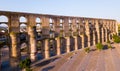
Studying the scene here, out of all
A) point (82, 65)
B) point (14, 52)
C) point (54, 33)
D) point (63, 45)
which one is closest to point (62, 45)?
point (63, 45)

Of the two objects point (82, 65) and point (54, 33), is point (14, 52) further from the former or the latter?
point (54, 33)

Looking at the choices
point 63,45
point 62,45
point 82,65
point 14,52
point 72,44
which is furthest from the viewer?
point 72,44

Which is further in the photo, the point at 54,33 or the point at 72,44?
the point at 72,44

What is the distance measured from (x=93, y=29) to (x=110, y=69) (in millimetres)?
33613

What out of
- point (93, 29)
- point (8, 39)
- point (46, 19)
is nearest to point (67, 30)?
point (46, 19)

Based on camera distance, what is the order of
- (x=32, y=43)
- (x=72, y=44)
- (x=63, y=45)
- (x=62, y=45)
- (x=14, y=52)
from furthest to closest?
1. (x=72, y=44)
2. (x=63, y=45)
3. (x=62, y=45)
4. (x=32, y=43)
5. (x=14, y=52)

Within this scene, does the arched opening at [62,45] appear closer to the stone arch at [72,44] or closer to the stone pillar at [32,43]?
the stone arch at [72,44]

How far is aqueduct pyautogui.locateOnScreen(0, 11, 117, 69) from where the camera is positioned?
122 feet

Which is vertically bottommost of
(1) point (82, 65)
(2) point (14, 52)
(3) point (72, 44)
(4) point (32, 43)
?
(1) point (82, 65)

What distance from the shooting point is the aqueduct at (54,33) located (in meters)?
37.1

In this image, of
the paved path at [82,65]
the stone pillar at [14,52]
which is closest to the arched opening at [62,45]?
the paved path at [82,65]

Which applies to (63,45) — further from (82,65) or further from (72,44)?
(82,65)

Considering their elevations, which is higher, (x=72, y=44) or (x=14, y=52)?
(x=14, y=52)

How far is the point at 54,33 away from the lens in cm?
4816
